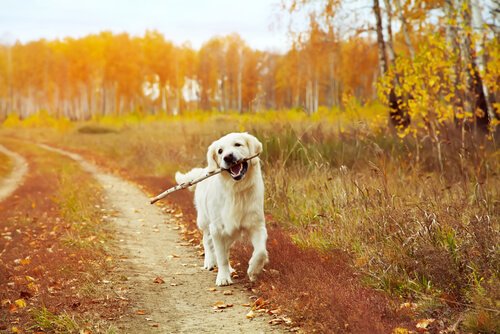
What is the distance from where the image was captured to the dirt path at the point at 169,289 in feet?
17.4

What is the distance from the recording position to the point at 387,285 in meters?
5.60

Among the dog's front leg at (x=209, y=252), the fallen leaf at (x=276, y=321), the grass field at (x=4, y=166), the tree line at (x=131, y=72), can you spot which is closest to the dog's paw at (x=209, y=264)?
the dog's front leg at (x=209, y=252)

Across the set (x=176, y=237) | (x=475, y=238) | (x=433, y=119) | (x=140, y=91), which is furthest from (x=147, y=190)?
(x=140, y=91)

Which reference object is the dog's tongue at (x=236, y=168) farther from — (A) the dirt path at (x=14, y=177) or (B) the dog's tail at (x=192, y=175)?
(A) the dirt path at (x=14, y=177)

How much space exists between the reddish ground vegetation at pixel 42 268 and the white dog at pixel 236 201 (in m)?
1.39

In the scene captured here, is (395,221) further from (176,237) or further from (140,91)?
(140,91)

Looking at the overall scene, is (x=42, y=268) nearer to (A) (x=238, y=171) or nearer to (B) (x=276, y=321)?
(A) (x=238, y=171)

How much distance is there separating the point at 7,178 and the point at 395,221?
57.9ft

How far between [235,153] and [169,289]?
179 cm

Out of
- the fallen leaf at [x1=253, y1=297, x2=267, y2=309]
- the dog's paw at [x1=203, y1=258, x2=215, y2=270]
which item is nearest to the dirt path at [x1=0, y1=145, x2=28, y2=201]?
the dog's paw at [x1=203, y1=258, x2=215, y2=270]

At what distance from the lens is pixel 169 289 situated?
657 centimetres

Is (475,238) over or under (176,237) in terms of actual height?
over

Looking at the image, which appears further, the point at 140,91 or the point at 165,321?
the point at 140,91

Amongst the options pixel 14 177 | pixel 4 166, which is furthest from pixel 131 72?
pixel 14 177
